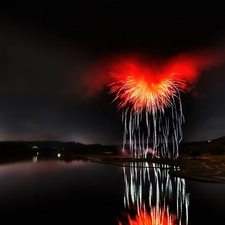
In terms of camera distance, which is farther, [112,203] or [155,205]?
[112,203]

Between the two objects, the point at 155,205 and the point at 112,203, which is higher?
the point at 112,203

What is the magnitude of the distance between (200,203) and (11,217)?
50.9 feet

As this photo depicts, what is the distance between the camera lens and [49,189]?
31766 mm

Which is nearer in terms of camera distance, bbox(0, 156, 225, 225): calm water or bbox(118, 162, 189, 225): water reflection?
bbox(118, 162, 189, 225): water reflection

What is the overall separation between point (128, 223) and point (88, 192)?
12.7m

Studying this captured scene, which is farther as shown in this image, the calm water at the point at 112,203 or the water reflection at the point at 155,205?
the calm water at the point at 112,203

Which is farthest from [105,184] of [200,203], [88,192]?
[200,203]

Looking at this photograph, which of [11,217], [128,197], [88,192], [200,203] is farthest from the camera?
[88,192]

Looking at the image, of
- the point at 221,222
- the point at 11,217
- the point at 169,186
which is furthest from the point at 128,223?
the point at 169,186

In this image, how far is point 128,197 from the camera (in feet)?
86.3

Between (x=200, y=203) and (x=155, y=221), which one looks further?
(x=200, y=203)

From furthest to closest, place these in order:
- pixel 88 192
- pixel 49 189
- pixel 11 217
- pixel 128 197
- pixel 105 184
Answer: pixel 105 184 < pixel 49 189 < pixel 88 192 < pixel 128 197 < pixel 11 217

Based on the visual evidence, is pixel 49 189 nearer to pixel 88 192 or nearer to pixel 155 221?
pixel 88 192

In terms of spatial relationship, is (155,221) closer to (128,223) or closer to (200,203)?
(128,223)
